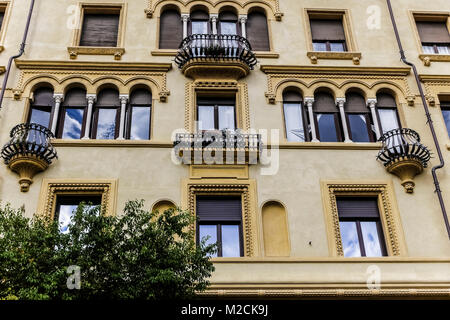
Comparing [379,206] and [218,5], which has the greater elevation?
[218,5]

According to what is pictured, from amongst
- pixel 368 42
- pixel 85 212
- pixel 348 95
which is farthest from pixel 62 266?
pixel 368 42

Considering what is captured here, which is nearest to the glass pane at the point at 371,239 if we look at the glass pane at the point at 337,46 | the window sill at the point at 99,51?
the glass pane at the point at 337,46

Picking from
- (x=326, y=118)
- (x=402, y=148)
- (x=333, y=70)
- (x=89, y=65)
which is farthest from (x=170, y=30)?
(x=402, y=148)

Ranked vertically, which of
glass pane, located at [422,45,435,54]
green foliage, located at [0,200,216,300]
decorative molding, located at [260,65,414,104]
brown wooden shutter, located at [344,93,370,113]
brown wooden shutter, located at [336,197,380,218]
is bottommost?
green foliage, located at [0,200,216,300]

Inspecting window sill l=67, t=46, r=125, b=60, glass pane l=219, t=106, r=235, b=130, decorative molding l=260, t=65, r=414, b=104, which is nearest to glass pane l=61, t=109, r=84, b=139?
window sill l=67, t=46, r=125, b=60

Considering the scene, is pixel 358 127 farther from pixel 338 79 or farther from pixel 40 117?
pixel 40 117

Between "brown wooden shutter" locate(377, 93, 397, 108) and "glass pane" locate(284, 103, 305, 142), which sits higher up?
"brown wooden shutter" locate(377, 93, 397, 108)

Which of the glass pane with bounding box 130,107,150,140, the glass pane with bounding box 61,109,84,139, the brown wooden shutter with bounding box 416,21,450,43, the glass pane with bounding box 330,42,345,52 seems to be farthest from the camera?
the brown wooden shutter with bounding box 416,21,450,43

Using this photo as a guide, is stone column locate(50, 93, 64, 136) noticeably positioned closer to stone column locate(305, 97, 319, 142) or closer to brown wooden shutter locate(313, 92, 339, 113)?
stone column locate(305, 97, 319, 142)

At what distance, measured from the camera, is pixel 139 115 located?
17484 millimetres

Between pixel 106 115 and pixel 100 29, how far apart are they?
3.82 m

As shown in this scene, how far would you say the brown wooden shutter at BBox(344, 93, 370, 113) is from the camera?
17864 millimetres

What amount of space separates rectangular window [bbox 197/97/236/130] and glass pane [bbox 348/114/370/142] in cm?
378

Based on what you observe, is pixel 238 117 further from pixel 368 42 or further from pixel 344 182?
pixel 368 42
